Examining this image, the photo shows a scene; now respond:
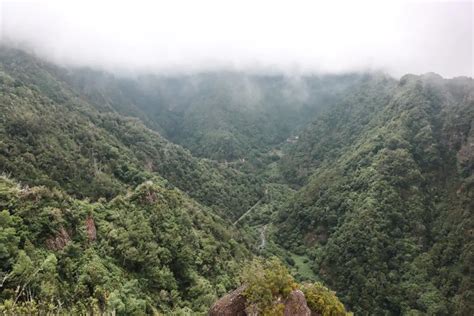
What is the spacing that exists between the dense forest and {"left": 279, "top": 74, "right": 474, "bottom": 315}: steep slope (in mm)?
495

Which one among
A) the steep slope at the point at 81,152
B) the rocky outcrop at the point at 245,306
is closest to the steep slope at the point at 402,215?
the steep slope at the point at 81,152

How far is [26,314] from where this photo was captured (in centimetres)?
2470

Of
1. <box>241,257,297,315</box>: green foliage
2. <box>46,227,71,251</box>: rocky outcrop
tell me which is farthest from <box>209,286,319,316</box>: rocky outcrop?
<box>46,227,71,251</box>: rocky outcrop

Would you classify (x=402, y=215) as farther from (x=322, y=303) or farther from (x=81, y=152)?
(x=322, y=303)

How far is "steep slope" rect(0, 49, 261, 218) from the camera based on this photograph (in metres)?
97.1

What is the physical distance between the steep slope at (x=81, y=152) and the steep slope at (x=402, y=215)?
109 feet

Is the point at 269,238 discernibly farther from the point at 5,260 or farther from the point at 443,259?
the point at 5,260

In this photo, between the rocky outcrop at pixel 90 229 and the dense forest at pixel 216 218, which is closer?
the dense forest at pixel 216 218

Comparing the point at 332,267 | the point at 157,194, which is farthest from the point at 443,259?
the point at 157,194

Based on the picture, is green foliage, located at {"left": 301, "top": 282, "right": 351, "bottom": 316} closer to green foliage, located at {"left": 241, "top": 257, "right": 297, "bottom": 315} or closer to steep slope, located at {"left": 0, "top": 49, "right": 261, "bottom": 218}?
green foliage, located at {"left": 241, "top": 257, "right": 297, "bottom": 315}

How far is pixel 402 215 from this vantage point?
131 meters

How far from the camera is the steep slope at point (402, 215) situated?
11110cm

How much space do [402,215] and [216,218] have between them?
195 ft

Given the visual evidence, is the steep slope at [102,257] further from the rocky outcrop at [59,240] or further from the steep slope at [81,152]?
the steep slope at [81,152]
